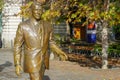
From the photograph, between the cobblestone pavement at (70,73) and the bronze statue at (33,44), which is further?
the cobblestone pavement at (70,73)

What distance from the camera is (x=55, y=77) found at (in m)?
15.4

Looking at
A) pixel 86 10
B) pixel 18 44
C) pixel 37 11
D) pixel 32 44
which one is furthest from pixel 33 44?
pixel 86 10

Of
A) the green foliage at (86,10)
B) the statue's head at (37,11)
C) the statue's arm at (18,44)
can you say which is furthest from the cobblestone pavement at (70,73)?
the statue's head at (37,11)

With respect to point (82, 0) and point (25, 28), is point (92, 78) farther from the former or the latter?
point (25, 28)

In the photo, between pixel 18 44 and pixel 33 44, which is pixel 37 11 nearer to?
pixel 33 44

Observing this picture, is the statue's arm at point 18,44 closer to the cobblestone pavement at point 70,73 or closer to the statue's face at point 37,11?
the statue's face at point 37,11

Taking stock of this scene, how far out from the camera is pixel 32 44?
7.91 meters

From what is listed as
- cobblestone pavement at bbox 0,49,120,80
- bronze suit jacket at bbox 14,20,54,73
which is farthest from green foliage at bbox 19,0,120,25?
bronze suit jacket at bbox 14,20,54,73

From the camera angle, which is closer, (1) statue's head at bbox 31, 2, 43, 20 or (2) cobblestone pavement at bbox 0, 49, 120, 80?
(1) statue's head at bbox 31, 2, 43, 20

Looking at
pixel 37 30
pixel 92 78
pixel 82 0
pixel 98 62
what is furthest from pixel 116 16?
pixel 37 30

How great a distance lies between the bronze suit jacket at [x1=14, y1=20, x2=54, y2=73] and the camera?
7.87 meters

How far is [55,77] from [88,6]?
346 centimetres

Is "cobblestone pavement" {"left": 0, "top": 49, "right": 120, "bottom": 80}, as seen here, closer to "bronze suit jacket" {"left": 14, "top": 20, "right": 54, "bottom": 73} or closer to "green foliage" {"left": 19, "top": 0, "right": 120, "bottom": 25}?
"green foliage" {"left": 19, "top": 0, "right": 120, "bottom": 25}

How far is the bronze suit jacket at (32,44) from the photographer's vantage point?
787cm
